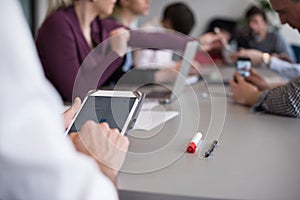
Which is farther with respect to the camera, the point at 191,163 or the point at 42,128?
the point at 191,163

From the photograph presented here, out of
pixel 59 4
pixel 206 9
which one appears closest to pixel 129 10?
pixel 59 4

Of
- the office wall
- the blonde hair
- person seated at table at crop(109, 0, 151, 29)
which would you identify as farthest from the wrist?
the office wall

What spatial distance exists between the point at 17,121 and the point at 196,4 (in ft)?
15.8

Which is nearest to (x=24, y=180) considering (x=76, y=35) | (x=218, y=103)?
(x=218, y=103)

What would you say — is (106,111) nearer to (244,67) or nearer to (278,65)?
Answer: (244,67)

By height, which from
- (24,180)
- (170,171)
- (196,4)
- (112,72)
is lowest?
(196,4)

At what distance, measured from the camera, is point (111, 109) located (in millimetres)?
863

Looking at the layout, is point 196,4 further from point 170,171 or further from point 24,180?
point 24,180

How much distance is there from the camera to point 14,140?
0.46 metres

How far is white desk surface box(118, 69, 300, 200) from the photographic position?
30.5 inches

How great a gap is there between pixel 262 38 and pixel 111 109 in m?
2.67

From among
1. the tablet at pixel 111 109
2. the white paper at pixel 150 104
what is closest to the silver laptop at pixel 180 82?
the white paper at pixel 150 104

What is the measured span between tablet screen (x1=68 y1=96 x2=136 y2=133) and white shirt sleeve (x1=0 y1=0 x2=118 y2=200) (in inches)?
11.1

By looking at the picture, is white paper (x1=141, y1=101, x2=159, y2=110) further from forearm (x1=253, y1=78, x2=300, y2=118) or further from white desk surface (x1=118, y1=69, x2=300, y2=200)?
forearm (x1=253, y1=78, x2=300, y2=118)
